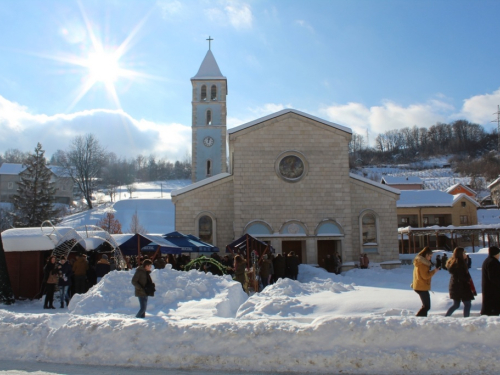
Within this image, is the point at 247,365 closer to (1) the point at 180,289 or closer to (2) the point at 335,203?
(1) the point at 180,289

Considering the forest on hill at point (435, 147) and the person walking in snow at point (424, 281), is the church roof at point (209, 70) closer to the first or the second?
the person walking in snow at point (424, 281)

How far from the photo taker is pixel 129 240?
18.2 m

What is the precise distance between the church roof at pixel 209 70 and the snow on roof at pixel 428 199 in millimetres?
25112

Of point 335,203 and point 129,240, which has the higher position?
point 335,203

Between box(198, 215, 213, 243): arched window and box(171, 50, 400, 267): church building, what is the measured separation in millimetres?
59

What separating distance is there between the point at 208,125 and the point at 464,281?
37628 mm

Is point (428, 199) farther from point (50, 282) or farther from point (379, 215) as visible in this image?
point (50, 282)

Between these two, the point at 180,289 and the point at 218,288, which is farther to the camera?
the point at 218,288

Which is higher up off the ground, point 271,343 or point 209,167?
point 209,167

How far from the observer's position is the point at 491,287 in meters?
8.23

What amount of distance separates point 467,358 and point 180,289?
8265mm

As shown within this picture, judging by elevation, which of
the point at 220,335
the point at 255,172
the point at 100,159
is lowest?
the point at 220,335

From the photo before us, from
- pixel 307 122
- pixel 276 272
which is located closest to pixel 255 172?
pixel 307 122

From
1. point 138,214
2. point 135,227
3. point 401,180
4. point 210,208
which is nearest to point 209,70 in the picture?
point 135,227
